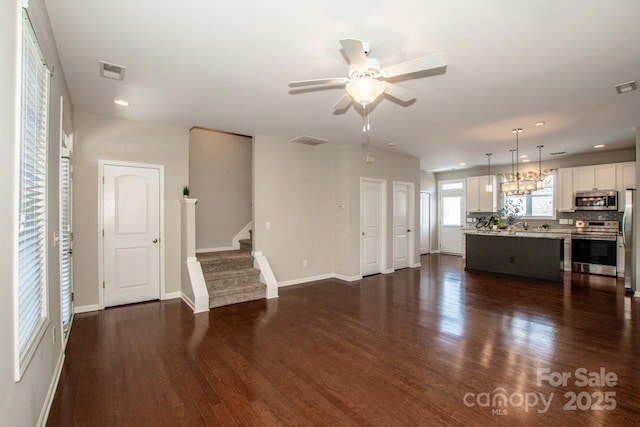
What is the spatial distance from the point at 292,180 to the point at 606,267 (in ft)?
22.8

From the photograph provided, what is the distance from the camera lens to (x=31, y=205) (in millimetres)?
1854

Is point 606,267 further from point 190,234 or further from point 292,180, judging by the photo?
point 190,234

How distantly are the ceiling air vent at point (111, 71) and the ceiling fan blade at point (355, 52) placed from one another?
228 cm

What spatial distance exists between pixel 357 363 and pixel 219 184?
465cm

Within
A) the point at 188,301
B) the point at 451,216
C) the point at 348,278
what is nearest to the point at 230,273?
the point at 188,301

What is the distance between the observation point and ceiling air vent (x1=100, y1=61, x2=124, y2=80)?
9.57 feet

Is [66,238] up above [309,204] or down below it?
below

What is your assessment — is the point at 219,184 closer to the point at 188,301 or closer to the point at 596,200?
the point at 188,301

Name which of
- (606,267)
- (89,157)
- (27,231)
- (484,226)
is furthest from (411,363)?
(484,226)

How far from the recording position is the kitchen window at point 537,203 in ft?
25.5

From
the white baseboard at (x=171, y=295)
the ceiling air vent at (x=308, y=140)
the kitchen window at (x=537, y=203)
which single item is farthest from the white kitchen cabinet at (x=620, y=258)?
the white baseboard at (x=171, y=295)

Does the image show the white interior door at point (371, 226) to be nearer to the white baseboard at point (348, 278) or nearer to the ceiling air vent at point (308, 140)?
the white baseboard at point (348, 278)

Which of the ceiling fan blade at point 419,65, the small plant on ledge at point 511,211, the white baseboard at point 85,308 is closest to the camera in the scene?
the ceiling fan blade at point 419,65

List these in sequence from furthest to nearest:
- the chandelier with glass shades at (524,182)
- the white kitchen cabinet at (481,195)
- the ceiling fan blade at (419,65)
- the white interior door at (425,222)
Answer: the white interior door at (425,222)
the white kitchen cabinet at (481,195)
the chandelier with glass shades at (524,182)
the ceiling fan blade at (419,65)
